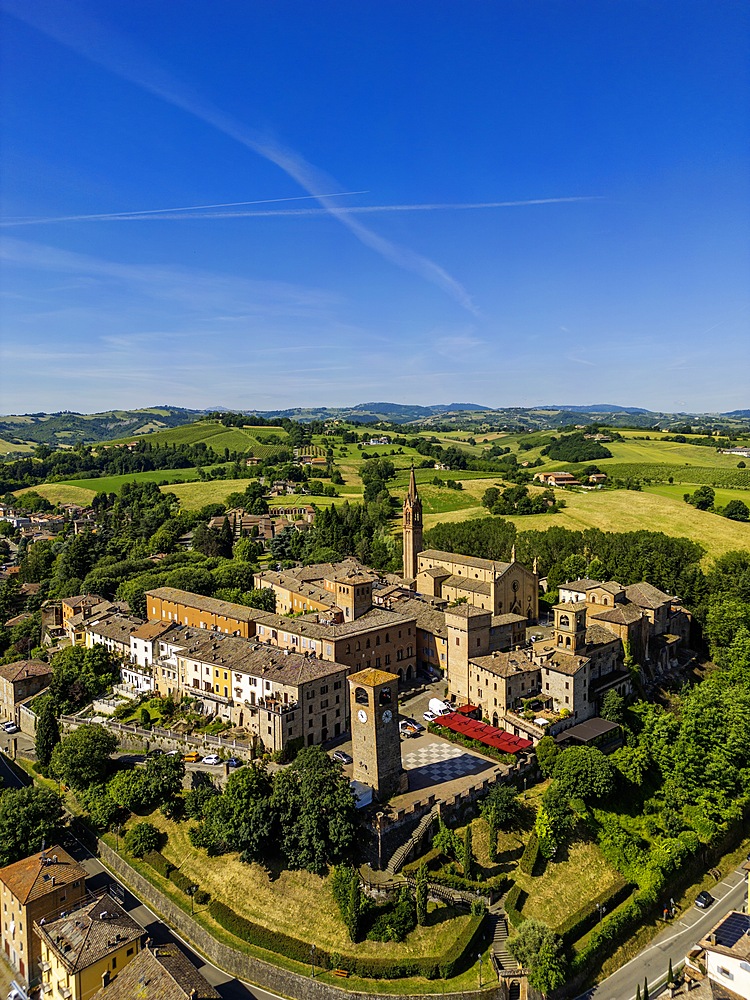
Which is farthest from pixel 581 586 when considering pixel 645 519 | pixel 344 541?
pixel 344 541

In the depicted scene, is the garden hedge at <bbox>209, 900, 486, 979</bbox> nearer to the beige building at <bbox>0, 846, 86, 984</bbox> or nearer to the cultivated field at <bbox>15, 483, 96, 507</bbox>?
the beige building at <bbox>0, 846, 86, 984</bbox>

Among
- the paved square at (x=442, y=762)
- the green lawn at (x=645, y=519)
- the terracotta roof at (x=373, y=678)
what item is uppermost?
the green lawn at (x=645, y=519)

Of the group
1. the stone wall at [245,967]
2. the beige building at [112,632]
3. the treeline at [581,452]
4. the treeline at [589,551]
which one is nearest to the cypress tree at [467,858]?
the stone wall at [245,967]

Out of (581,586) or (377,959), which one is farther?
(581,586)

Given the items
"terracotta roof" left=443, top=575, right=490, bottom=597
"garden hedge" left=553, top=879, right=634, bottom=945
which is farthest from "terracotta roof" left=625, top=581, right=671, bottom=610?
"garden hedge" left=553, top=879, right=634, bottom=945

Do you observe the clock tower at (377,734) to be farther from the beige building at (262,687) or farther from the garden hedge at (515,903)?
the garden hedge at (515,903)

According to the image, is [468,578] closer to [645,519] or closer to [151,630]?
[151,630]
